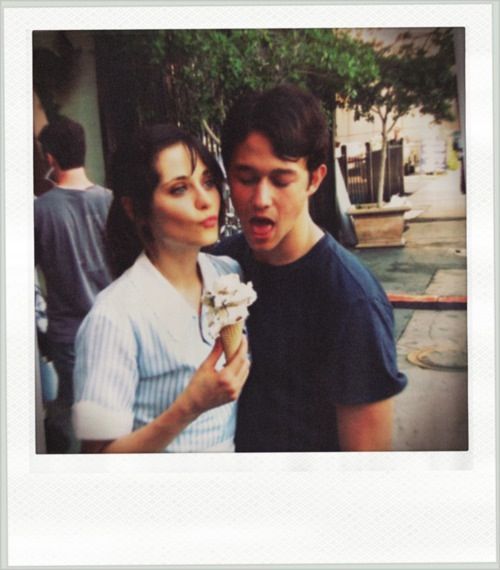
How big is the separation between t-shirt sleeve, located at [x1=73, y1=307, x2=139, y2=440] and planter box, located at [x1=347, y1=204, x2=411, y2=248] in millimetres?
971

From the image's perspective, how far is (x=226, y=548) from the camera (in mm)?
2561

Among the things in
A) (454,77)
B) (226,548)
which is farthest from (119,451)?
(454,77)

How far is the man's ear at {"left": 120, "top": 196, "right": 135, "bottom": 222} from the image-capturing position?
2.53 meters

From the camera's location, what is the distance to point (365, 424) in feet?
8.46

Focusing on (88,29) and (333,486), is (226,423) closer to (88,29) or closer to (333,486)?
(333,486)

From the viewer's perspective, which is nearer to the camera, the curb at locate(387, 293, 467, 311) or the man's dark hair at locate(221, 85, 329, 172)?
the man's dark hair at locate(221, 85, 329, 172)

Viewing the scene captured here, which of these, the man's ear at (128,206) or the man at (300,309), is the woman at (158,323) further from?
the man at (300,309)

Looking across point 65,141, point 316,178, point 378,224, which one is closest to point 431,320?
point 378,224

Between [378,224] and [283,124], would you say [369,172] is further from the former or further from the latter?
[283,124]

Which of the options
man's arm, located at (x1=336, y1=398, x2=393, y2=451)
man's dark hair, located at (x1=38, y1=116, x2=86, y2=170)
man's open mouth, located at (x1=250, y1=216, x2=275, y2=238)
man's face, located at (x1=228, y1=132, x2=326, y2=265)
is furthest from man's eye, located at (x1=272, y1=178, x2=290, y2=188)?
man's arm, located at (x1=336, y1=398, x2=393, y2=451)

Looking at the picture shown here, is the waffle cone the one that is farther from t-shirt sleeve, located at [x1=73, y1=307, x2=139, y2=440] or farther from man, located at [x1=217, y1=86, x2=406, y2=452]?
t-shirt sleeve, located at [x1=73, y1=307, x2=139, y2=440]

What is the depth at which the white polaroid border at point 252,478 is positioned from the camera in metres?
2.52

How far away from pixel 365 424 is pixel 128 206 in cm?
125

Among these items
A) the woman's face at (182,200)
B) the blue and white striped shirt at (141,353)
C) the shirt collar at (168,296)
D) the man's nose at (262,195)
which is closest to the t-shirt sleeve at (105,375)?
the blue and white striped shirt at (141,353)
